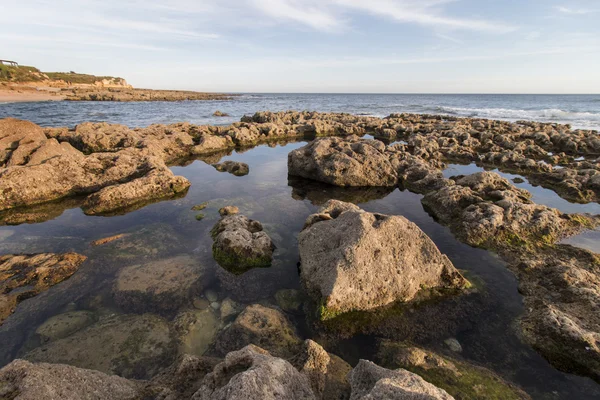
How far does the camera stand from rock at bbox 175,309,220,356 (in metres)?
6.03

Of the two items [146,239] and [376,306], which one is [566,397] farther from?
[146,239]

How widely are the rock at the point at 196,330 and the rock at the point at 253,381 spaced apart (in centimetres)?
232

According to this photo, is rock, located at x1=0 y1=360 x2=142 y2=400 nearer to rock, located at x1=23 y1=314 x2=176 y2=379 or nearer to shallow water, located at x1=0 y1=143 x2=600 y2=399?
rock, located at x1=23 y1=314 x2=176 y2=379

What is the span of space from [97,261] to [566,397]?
→ 11480 mm

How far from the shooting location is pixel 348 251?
7.12 metres

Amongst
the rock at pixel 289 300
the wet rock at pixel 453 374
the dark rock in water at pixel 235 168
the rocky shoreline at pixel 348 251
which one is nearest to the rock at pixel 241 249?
the rocky shoreline at pixel 348 251

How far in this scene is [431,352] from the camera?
5750 mm

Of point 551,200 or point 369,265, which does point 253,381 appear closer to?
point 369,265

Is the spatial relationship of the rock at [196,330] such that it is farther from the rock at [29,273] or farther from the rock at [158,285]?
the rock at [29,273]

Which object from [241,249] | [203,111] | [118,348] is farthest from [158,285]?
[203,111]

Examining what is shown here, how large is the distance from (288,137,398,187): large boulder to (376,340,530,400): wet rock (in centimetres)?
1103

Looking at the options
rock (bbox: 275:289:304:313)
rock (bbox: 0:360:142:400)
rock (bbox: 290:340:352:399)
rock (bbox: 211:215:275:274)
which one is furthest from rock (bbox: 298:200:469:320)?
rock (bbox: 0:360:142:400)

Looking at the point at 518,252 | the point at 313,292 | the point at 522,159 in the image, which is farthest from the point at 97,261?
the point at 522,159

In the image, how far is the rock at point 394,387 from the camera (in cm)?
328
